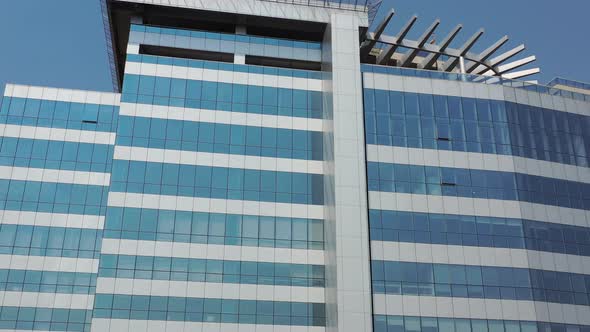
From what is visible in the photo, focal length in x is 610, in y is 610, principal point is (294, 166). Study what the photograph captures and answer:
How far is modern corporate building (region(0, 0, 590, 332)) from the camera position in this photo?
4328 cm

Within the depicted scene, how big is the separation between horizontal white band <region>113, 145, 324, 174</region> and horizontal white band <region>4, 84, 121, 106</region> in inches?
276

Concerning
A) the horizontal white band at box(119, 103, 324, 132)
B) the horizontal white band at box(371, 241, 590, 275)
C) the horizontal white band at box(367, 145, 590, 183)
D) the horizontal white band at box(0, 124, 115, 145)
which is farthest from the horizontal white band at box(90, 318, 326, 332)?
the horizontal white band at box(119, 103, 324, 132)

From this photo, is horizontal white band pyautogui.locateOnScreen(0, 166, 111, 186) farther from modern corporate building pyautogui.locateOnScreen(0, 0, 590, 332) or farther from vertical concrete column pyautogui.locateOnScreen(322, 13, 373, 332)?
vertical concrete column pyautogui.locateOnScreen(322, 13, 373, 332)

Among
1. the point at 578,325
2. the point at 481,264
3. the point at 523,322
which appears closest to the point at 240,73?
the point at 481,264

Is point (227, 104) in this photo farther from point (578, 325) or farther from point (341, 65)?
point (578, 325)

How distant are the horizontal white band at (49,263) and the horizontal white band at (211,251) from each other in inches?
171

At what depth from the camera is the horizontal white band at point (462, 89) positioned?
163 ft

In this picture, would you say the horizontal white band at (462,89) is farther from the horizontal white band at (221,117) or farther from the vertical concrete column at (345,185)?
the horizontal white band at (221,117)

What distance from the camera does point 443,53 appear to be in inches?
2202

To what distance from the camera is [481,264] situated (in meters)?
44.6

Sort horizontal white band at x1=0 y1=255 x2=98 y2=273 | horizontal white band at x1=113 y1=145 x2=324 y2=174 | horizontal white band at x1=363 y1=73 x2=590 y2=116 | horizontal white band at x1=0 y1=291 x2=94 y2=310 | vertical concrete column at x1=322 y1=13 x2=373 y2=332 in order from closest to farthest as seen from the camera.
Result: 1. vertical concrete column at x1=322 y1=13 x2=373 y2=332
2. horizontal white band at x1=0 y1=291 x2=94 y2=310
3. horizontal white band at x1=0 y1=255 x2=98 y2=273
4. horizontal white band at x1=113 y1=145 x2=324 y2=174
5. horizontal white band at x1=363 y1=73 x2=590 y2=116

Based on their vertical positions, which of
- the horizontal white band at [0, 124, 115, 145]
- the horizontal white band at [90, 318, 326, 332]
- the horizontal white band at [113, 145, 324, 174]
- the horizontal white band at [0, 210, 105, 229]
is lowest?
the horizontal white band at [90, 318, 326, 332]

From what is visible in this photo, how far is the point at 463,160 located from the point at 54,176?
32.4 meters

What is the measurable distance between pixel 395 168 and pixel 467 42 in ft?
54.6
